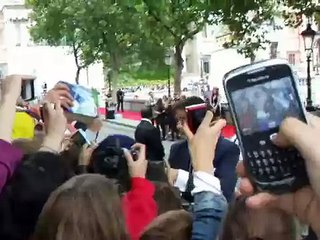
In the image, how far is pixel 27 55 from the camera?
7738 cm

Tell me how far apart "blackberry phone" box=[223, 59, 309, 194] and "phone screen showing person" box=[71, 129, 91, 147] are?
347cm

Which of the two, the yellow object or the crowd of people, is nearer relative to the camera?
the crowd of people

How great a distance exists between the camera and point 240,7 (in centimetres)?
1419

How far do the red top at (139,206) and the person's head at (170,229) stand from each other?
0.39 m

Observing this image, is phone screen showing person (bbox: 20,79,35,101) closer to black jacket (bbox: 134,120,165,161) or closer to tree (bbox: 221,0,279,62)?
black jacket (bbox: 134,120,165,161)

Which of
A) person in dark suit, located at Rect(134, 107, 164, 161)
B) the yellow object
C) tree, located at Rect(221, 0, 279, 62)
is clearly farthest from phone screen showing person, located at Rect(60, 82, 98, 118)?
tree, located at Rect(221, 0, 279, 62)

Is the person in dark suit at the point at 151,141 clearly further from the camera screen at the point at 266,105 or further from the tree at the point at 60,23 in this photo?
the tree at the point at 60,23

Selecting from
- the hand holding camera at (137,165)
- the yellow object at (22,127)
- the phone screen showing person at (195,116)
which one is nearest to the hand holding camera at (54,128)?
the hand holding camera at (137,165)

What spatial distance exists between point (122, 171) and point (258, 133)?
2.45 m

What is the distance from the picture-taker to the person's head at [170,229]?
3293 millimetres

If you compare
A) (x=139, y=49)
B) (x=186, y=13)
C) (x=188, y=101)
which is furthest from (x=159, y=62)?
(x=188, y=101)

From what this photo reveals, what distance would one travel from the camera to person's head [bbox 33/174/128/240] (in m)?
3.01

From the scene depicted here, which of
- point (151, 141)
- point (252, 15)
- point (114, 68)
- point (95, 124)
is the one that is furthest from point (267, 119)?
point (114, 68)

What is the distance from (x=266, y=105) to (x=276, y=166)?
134mm
